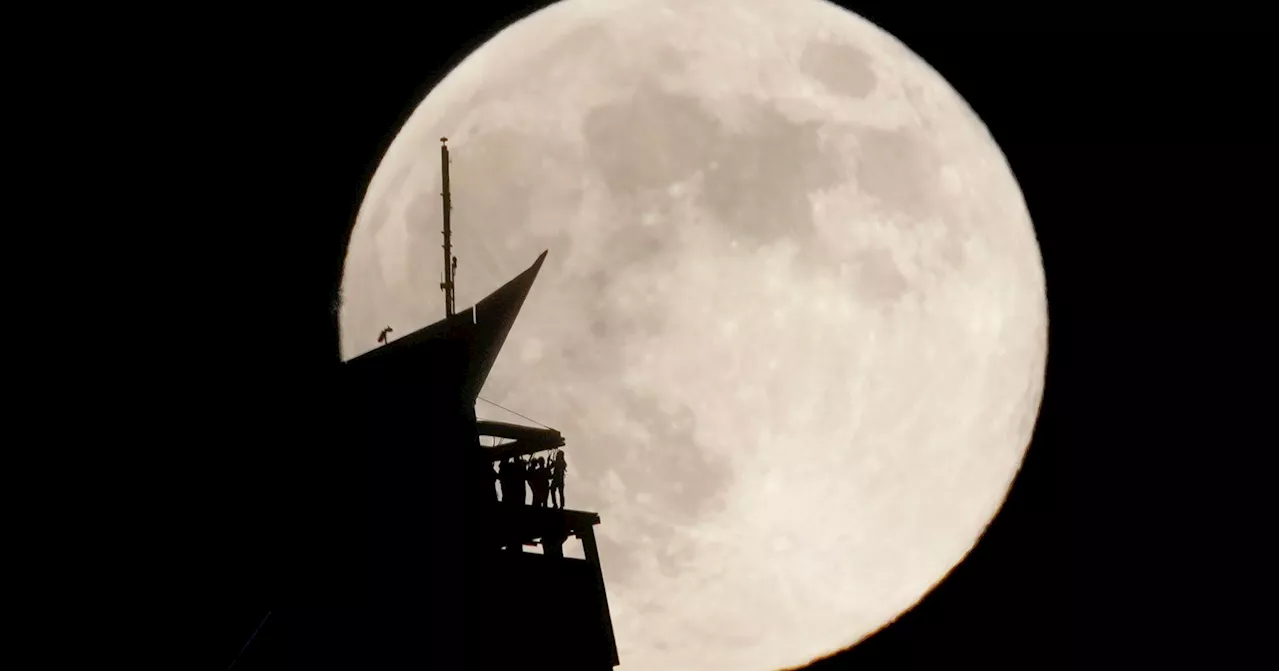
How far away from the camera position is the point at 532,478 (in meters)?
19.7

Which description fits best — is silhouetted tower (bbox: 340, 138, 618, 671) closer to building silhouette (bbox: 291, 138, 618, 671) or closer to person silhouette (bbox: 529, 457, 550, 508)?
building silhouette (bbox: 291, 138, 618, 671)

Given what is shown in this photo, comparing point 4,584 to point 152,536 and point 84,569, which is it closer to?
point 84,569

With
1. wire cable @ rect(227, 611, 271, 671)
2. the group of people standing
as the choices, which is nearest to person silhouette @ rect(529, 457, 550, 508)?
the group of people standing

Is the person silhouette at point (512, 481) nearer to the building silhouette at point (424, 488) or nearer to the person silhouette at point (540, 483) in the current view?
the person silhouette at point (540, 483)

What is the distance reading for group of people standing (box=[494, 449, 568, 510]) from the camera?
19.5 metres

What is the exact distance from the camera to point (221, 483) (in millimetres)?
12859

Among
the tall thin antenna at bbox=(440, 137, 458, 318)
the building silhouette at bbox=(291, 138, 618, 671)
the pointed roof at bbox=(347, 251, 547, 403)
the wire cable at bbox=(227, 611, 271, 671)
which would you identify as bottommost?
the wire cable at bbox=(227, 611, 271, 671)

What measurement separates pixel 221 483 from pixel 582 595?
1017 centimetres

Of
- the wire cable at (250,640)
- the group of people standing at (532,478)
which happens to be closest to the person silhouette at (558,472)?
the group of people standing at (532,478)

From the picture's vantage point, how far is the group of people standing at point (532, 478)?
64.0 ft

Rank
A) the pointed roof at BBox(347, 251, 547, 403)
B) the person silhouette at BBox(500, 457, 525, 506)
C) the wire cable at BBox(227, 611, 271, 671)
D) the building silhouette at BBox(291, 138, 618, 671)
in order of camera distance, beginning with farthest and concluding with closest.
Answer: the person silhouette at BBox(500, 457, 525, 506)
the pointed roof at BBox(347, 251, 547, 403)
the building silhouette at BBox(291, 138, 618, 671)
the wire cable at BBox(227, 611, 271, 671)

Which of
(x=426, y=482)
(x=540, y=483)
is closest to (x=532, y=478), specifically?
(x=540, y=483)

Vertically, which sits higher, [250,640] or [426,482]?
[426,482]

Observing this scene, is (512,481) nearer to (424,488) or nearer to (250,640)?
(424,488)
